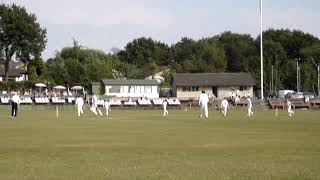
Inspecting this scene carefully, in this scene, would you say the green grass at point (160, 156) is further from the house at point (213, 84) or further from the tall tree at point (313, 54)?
the tall tree at point (313, 54)

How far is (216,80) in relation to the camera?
116000 millimetres

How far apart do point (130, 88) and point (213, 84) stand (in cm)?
1656

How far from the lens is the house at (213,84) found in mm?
114812

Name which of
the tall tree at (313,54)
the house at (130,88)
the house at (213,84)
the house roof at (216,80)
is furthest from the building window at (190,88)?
the tall tree at (313,54)

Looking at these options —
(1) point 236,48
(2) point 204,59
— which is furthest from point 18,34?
(1) point 236,48

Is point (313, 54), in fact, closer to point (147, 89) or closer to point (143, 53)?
point (147, 89)

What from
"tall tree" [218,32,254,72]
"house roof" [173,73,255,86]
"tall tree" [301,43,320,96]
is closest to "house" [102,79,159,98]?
"house roof" [173,73,255,86]

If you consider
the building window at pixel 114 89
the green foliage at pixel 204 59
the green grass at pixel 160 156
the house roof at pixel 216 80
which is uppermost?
the green foliage at pixel 204 59

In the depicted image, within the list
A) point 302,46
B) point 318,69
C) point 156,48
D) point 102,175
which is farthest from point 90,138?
point 156,48

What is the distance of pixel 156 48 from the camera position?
15512 centimetres

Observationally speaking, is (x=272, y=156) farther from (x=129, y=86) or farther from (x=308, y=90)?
(x=308, y=90)

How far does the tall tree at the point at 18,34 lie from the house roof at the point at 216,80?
2552 cm

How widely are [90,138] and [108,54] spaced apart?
112m

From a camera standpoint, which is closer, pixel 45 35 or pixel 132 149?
pixel 132 149
